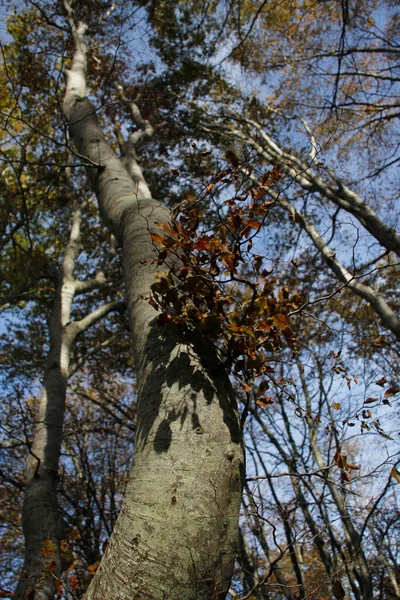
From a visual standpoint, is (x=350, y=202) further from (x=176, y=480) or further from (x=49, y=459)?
(x=176, y=480)

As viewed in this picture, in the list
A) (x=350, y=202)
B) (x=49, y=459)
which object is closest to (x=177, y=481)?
(x=49, y=459)

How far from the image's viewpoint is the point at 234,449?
1.33 m

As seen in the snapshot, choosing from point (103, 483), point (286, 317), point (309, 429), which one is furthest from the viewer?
point (103, 483)

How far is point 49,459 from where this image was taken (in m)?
3.97

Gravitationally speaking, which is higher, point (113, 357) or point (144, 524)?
point (113, 357)

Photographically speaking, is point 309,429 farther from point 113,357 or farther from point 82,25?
point 82,25

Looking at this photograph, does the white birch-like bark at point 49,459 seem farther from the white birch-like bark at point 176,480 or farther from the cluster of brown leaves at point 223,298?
the cluster of brown leaves at point 223,298

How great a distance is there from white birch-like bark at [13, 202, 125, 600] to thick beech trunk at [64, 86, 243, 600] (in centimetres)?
58

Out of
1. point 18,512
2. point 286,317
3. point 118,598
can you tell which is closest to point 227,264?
point 286,317

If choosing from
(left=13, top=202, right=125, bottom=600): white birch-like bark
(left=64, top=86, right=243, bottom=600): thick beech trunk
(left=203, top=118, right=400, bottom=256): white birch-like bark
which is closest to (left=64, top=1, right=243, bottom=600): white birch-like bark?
(left=64, top=86, right=243, bottom=600): thick beech trunk

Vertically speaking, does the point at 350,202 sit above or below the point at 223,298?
above

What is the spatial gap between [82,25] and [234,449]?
7279mm

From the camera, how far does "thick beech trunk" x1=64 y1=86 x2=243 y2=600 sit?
108cm

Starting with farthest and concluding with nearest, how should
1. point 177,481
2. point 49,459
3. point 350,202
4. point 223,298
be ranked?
point 350,202 < point 49,459 < point 223,298 < point 177,481
